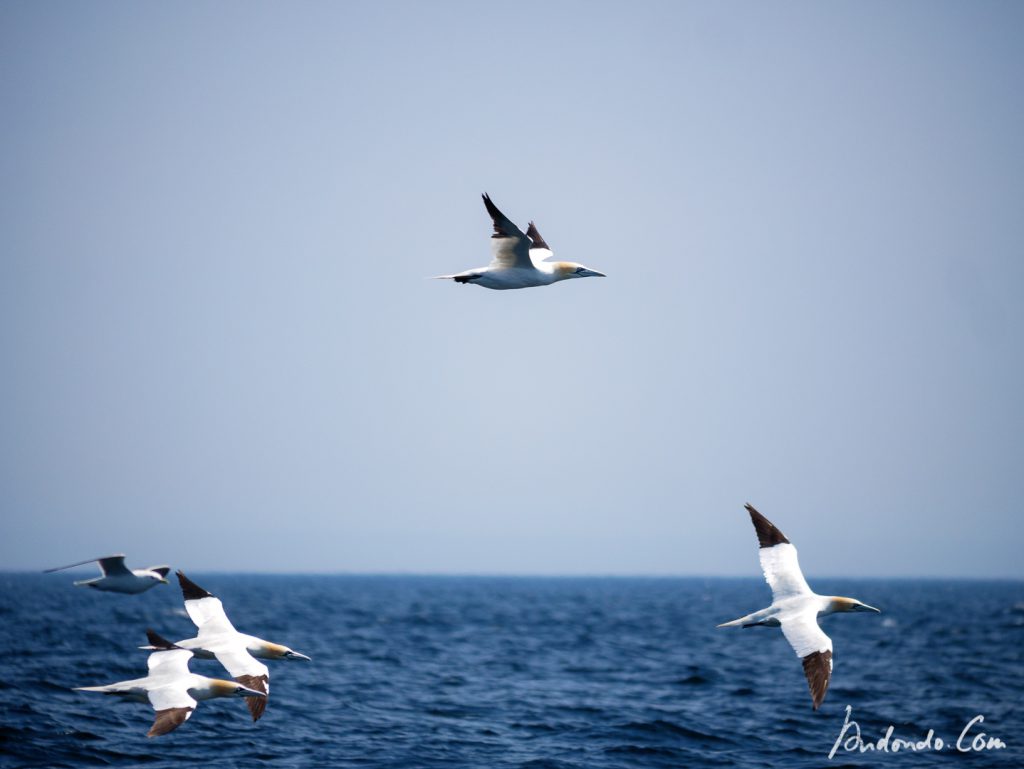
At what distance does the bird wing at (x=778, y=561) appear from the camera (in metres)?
15.7

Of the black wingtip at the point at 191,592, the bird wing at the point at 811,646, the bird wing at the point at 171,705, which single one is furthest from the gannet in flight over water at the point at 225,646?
the bird wing at the point at 811,646

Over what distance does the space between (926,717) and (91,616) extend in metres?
44.1

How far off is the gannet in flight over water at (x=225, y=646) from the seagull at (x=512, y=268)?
6.20 meters

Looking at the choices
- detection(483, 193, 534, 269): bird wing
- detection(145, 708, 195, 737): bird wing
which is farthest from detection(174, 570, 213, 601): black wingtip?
detection(483, 193, 534, 269): bird wing

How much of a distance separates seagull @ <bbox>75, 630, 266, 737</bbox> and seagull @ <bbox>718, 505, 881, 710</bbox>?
686cm

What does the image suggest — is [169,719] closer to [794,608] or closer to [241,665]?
[241,665]

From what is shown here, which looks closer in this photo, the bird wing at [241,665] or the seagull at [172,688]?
the seagull at [172,688]

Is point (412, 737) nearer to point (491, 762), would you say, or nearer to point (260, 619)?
point (491, 762)

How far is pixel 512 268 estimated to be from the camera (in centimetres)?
1620

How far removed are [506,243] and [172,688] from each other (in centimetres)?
772

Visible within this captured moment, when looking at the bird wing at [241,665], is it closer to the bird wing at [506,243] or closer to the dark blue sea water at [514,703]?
the dark blue sea water at [514,703]

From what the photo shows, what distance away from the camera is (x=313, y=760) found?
63.7 ft

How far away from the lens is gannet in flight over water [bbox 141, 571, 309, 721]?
47.8 ft

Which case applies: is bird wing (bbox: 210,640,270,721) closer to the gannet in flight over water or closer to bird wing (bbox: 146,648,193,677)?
the gannet in flight over water
